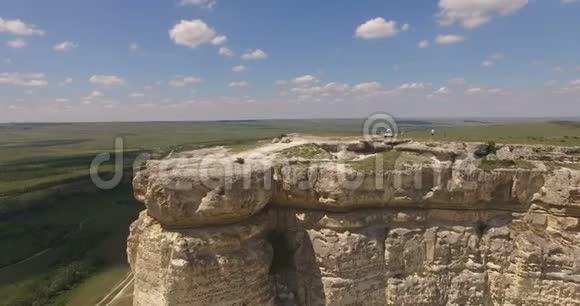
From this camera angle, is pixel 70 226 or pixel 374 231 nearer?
pixel 374 231

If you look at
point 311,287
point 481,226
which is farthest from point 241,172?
point 481,226

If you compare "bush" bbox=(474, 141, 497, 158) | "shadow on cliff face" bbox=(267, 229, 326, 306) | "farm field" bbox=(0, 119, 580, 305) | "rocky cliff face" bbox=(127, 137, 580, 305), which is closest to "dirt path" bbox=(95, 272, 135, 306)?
"farm field" bbox=(0, 119, 580, 305)

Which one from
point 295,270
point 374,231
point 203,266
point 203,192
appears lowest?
point 295,270

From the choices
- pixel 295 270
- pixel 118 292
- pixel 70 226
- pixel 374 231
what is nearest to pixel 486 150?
pixel 374 231

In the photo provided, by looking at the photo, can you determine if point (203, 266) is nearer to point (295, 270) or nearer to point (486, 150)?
point (295, 270)

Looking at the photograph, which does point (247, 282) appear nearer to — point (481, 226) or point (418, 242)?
point (418, 242)

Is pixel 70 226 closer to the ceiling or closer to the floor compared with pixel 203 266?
closer to the floor

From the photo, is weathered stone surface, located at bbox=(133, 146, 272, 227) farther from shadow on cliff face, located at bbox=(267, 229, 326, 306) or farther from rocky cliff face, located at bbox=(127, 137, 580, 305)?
shadow on cliff face, located at bbox=(267, 229, 326, 306)
